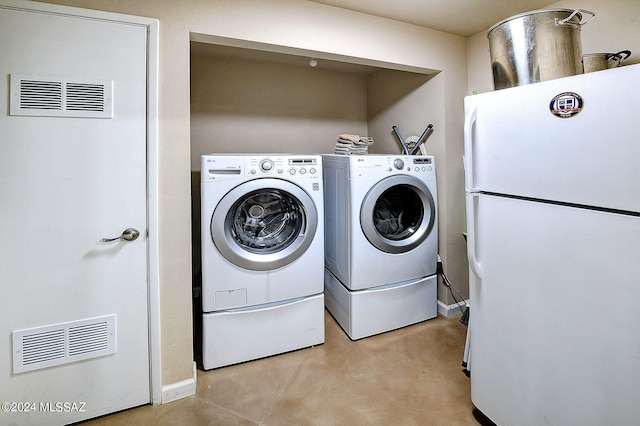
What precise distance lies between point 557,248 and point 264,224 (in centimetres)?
156

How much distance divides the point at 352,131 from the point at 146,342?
2657 millimetres

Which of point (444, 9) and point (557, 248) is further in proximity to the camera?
point (444, 9)

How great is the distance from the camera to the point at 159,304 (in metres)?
1.63

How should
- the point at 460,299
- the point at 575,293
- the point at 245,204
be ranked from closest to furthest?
1. the point at 575,293
2. the point at 245,204
3. the point at 460,299

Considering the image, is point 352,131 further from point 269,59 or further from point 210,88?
point 210,88

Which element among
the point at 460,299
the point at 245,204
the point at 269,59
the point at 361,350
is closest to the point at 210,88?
the point at 269,59

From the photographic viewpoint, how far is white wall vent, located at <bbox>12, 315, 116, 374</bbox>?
1399 mm

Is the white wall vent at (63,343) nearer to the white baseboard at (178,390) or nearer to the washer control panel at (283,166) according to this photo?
the white baseboard at (178,390)

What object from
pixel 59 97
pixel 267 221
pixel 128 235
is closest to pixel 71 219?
pixel 128 235

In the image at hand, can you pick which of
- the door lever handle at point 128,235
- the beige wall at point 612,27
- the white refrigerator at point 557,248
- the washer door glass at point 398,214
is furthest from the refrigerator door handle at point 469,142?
the door lever handle at point 128,235

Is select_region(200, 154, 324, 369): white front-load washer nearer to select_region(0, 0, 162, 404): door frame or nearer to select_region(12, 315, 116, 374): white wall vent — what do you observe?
select_region(0, 0, 162, 404): door frame

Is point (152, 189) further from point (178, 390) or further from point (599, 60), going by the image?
point (599, 60)

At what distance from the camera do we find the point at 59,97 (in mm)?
1391

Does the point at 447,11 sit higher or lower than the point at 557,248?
higher
